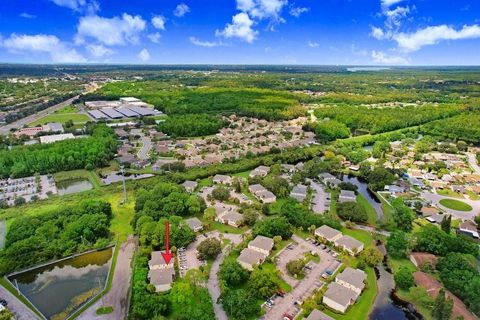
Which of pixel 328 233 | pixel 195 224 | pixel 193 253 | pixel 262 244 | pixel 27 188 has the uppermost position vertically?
A: pixel 262 244

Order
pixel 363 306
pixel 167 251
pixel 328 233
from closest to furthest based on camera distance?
pixel 363 306 < pixel 167 251 < pixel 328 233

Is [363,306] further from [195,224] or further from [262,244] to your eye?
[195,224]

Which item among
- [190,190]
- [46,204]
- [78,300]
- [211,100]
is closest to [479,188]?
[190,190]

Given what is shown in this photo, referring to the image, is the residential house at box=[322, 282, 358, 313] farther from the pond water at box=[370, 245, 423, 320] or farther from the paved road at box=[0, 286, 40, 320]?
the paved road at box=[0, 286, 40, 320]

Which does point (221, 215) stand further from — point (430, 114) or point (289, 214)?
point (430, 114)

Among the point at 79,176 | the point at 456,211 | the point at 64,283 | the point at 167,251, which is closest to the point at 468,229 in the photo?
the point at 456,211

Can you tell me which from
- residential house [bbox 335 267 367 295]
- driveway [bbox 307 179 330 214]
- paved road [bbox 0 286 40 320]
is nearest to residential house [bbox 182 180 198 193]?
driveway [bbox 307 179 330 214]
